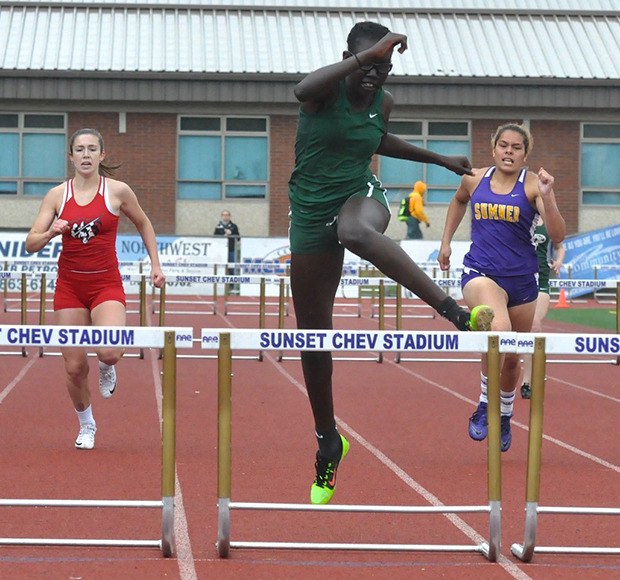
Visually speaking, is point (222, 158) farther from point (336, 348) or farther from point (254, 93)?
point (336, 348)

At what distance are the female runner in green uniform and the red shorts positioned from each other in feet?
7.85

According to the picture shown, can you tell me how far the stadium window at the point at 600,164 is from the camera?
32.2m

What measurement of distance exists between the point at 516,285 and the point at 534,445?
283 cm

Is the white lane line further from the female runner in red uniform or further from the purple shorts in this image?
the purple shorts

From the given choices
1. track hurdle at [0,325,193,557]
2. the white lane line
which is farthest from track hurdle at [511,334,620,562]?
the white lane line

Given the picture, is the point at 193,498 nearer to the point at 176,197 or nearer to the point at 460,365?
the point at 460,365

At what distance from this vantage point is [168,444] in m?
5.43

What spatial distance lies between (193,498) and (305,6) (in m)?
27.2

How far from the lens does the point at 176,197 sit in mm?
31484

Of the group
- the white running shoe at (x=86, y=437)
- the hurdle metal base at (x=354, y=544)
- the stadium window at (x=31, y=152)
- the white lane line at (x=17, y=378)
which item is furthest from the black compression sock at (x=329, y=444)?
the stadium window at (x=31, y=152)

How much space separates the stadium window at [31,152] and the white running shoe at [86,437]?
2325cm

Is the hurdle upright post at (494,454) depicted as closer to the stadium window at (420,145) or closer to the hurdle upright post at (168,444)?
the hurdle upright post at (168,444)

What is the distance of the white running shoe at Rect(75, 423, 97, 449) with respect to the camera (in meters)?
8.54

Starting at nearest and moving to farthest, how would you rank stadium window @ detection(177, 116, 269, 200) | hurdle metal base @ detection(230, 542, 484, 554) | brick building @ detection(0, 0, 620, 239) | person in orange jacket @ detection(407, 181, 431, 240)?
hurdle metal base @ detection(230, 542, 484, 554)
person in orange jacket @ detection(407, 181, 431, 240)
brick building @ detection(0, 0, 620, 239)
stadium window @ detection(177, 116, 269, 200)
